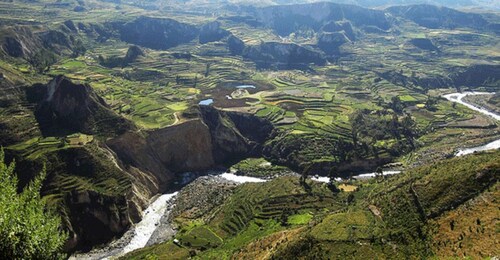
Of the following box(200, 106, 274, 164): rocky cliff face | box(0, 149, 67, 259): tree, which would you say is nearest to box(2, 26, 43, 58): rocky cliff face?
box(200, 106, 274, 164): rocky cliff face

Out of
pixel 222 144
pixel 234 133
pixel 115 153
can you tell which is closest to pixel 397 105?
pixel 234 133

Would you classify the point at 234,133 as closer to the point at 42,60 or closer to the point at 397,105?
the point at 397,105

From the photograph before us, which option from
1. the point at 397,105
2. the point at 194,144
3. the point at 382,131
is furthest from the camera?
the point at 397,105

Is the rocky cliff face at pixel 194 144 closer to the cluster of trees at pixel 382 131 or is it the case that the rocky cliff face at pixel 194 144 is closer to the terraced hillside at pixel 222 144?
the terraced hillside at pixel 222 144

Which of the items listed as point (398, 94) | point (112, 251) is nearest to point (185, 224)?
point (112, 251)

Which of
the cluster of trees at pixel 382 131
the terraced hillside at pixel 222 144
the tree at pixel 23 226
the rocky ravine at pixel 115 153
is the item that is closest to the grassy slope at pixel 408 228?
the terraced hillside at pixel 222 144

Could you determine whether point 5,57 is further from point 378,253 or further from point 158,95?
point 378,253

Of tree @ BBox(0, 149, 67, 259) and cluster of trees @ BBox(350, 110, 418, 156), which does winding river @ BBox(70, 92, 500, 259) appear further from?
tree @ BBox(0, 149, 67, 259)
